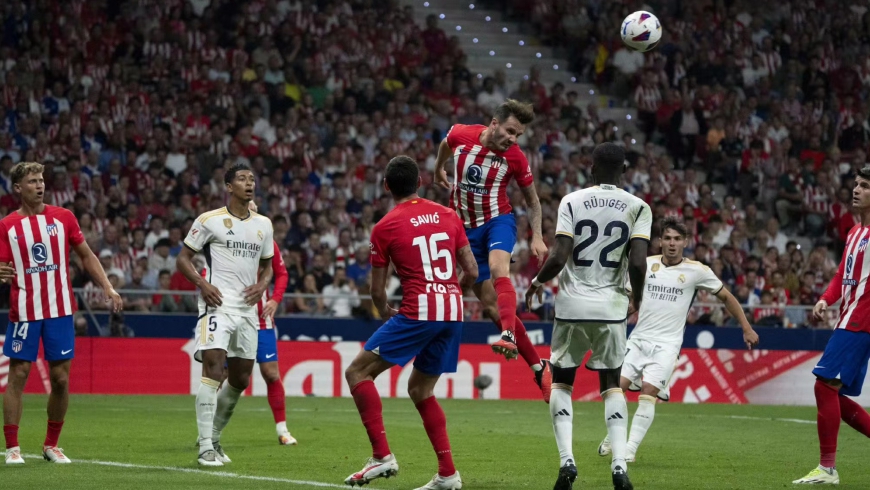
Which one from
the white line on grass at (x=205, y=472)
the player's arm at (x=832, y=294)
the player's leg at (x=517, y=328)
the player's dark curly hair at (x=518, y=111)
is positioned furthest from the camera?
the player's leg at (x=517, y=328)

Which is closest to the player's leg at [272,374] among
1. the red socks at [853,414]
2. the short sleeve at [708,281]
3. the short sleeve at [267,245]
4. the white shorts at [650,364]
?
the short sleeve at [267,245]

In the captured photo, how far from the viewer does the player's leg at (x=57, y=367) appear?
10406 millimetres

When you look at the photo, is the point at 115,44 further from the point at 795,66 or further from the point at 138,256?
the point at 795,66

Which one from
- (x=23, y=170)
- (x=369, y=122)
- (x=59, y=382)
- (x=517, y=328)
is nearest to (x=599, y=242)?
(x=517, y=328)

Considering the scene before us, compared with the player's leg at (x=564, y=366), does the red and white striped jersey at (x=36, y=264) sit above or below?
above

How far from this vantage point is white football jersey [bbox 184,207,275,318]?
35.7 ft

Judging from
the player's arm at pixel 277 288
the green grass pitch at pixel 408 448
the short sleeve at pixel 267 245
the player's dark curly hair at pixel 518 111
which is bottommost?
the green grass pitch at pixel 408 448

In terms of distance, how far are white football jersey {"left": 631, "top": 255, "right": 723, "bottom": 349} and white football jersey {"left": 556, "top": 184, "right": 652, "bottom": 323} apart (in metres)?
3.25

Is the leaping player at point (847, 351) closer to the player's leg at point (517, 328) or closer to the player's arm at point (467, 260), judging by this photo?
the player's leg at point (517, 328)

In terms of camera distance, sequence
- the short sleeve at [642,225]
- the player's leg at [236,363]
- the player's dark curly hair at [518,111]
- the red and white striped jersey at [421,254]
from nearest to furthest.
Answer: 1. the red and white striped jersey at [421,254]
2. the short sleeve at [642,225]
3. the player's dark curly hair at [518,111]
4. the player's leg at [236,363]

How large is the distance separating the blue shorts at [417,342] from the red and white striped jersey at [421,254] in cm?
7

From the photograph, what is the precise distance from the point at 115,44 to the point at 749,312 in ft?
42.7

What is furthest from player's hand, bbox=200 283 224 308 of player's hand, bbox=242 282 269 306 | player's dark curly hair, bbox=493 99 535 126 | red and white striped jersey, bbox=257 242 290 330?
player's dark curly hair, bbox=493 99 535 126

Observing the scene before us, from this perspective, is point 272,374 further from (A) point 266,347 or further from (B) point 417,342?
(B) point 417,342
